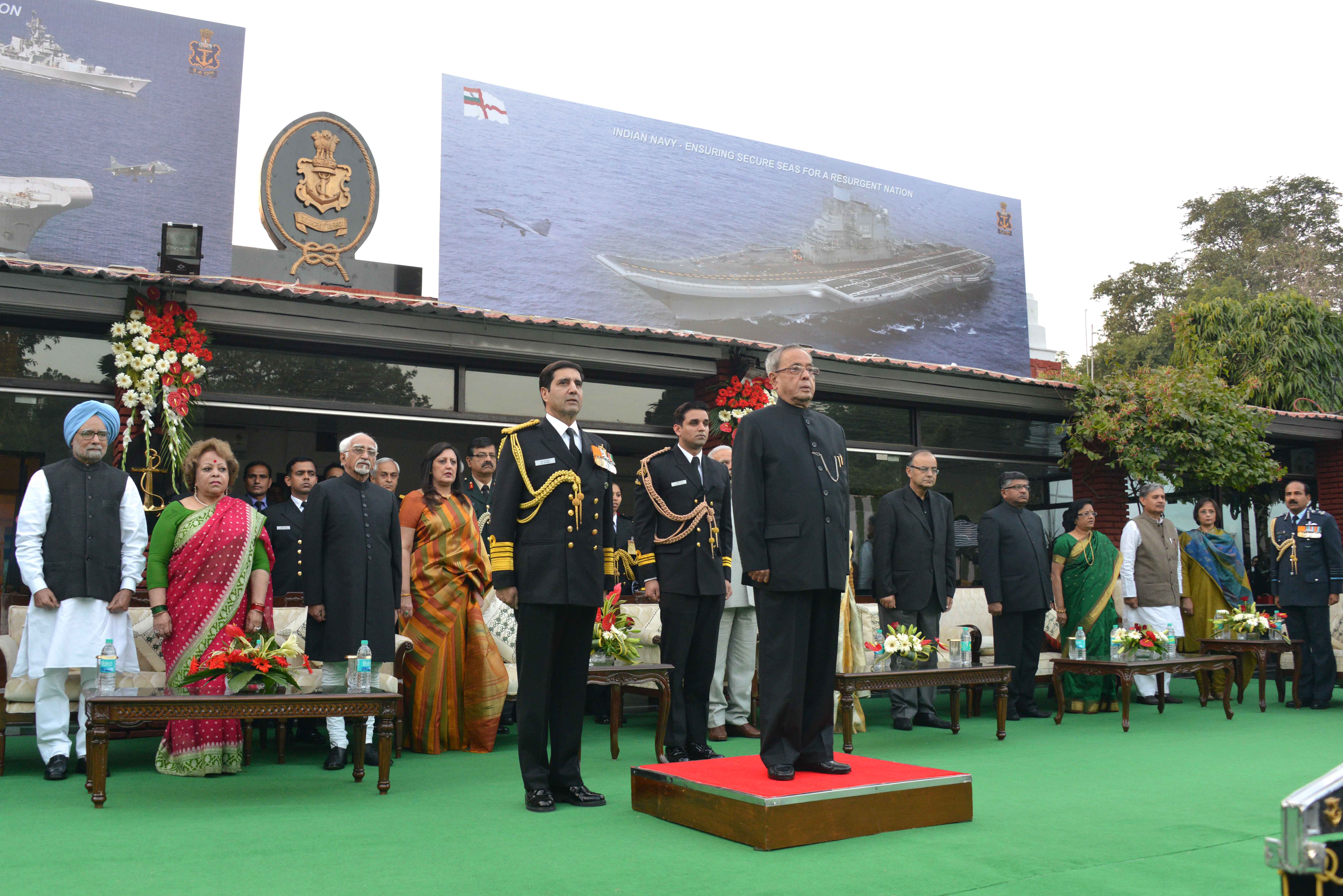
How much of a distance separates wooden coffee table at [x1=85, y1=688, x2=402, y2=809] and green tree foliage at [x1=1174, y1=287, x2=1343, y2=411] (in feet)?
59.1

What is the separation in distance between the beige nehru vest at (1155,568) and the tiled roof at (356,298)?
8.10 feet

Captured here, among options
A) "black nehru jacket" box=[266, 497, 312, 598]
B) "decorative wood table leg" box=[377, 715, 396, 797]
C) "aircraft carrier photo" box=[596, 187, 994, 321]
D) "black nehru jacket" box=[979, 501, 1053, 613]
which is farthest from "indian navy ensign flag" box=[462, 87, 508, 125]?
"decorative wood table leg" box=[377, 715, 396, 797]

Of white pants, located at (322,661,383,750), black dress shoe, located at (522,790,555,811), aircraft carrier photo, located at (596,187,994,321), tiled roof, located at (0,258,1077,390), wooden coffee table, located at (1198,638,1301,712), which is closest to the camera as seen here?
black dress shoe, located at (522,790,555,811)

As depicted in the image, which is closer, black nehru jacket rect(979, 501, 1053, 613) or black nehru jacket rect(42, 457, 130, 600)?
black nehru jacket rect(42, 457, 130, 600)

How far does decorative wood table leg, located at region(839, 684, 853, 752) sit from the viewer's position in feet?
20.0

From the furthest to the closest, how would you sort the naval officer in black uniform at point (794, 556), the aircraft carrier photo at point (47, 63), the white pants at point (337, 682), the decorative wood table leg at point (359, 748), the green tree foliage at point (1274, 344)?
the green tree foliage at point (1274, 344) < the aircraft carrier photo at point (47, 63) < the white pants at point (337, 682) < the decorative wood table leg at point (359, 748) < the naval officer in black uniform at point (794, 556)

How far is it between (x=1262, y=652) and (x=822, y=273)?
417 inches

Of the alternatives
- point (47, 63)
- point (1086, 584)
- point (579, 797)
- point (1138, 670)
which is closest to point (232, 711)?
point (579, 797)

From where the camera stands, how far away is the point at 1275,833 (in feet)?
13.6

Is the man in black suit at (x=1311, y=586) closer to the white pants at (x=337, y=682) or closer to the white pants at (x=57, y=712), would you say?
the white pants at (x=337, y=682)

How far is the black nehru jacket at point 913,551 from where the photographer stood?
25.1ft

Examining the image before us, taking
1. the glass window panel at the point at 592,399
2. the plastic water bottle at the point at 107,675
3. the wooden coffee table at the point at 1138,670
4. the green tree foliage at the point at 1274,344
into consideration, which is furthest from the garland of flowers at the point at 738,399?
the green tree foliage at the point at 1274,344

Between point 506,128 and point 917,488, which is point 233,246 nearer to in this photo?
point 506,128

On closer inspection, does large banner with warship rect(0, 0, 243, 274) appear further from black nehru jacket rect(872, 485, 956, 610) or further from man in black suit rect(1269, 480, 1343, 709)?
man in black suit rect(1269, 480, 1343, 709)
